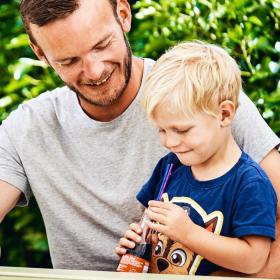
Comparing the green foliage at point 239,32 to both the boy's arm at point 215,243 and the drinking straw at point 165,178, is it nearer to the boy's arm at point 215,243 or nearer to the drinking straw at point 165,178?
the drinking straw at point 165,178

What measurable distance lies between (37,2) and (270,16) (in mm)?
1195

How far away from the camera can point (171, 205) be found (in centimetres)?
232

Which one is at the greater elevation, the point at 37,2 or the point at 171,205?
the point at 37,2

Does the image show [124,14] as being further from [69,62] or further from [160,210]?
[160,210]

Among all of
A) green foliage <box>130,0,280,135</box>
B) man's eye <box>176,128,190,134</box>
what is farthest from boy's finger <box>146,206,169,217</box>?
green foliage <box>130,0,280,135</box>

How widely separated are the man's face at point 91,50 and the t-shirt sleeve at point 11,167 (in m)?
0.33

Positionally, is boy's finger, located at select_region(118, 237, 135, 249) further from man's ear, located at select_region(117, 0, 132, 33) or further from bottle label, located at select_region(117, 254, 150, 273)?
man's ear, located at select_region(117, 0, 132, 33)

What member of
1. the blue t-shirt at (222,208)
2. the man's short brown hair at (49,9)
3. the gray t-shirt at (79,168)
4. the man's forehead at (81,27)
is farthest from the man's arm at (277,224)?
the man's short brown hair at (49,9)

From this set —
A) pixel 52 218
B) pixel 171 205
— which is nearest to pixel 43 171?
pixel 52 218

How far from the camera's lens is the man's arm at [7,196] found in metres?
2.87

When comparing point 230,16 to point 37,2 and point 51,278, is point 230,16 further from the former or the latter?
point 51,278

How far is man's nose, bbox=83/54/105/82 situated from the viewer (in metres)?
2.66

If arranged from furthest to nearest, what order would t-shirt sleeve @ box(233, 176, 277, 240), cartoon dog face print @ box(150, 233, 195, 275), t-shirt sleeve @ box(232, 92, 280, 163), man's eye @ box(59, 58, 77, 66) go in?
man's eye @ box(59, 58, 77, 66) < t-shirt sleeve @ box(232, 92, 280, 163) < cartoon dog face print @ box(150, 233, 195, 275) < t-shirt sleeve @ box(233, 176, 277, 240)

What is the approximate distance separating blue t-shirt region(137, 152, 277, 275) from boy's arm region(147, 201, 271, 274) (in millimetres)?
34
